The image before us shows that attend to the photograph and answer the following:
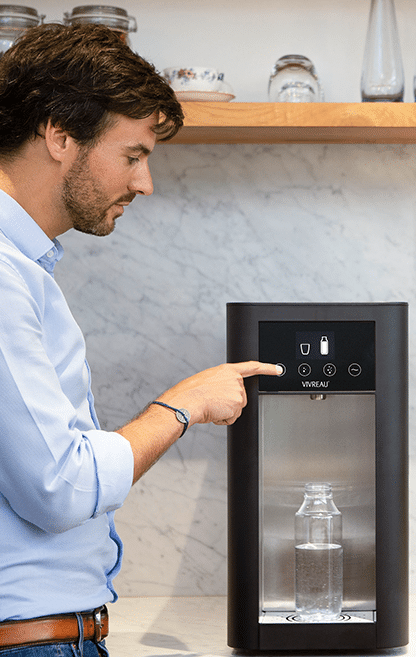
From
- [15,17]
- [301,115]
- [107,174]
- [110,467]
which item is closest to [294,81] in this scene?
[301,115]

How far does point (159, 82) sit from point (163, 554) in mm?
890

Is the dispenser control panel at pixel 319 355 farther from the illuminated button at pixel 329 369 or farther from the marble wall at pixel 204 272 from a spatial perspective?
the marble wall at pixel 204 272

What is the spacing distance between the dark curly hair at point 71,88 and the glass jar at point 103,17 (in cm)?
41

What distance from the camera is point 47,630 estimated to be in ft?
2.34

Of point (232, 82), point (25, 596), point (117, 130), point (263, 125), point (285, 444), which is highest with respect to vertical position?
point (232, 82)

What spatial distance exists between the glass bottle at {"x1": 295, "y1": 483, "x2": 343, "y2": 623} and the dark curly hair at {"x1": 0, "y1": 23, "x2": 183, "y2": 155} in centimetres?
60

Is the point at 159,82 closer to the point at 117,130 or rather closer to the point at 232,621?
the point at 117,130

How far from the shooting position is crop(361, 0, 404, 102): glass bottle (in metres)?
1.22

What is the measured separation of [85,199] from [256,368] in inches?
13.7

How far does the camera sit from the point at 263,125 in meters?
1.17

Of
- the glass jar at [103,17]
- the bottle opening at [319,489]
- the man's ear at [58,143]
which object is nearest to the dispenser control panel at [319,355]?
the bottle opening at [319,489]

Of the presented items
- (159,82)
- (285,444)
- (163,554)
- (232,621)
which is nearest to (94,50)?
(159,82)

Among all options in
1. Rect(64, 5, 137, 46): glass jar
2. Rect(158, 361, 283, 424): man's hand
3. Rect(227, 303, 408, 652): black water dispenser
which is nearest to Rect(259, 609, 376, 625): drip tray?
Rect(227, 303, 408, 652): black water dispenser

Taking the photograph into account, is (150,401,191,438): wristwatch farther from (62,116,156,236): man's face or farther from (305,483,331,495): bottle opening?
(305,483,331,495): bottle opening
